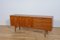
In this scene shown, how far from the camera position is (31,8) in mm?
4238

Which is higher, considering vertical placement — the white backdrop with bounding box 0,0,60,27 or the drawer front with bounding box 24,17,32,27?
the white backdrop with bounding box 0,0,60,27

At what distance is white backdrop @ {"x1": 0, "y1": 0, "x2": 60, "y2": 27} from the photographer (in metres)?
4.13

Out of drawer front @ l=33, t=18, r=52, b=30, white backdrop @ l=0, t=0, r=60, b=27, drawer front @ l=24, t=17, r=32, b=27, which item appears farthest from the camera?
white backdrop @ l=0, t=0, r=60, b=27

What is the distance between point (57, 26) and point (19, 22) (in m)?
1.56

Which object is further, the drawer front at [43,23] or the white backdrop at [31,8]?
the white backdrop at [31,8]

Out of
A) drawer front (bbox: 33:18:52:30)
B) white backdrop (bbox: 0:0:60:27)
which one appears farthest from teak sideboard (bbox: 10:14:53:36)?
white backdrop (bbox: 0:0:60:27)

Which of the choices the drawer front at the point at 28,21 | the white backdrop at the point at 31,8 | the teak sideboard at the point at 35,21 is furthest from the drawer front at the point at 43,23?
the white backdrop at the point at 31,8

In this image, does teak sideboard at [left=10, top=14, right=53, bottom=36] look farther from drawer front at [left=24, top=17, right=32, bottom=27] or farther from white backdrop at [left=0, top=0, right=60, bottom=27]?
white backdrop at [left=0, top=0, right=60, bottom=27]

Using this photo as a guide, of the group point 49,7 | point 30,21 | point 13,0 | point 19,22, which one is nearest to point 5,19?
point 13,0

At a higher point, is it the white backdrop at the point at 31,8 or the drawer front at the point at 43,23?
the white backdrop at the point at 31,8

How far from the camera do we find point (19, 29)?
3992 millimetres

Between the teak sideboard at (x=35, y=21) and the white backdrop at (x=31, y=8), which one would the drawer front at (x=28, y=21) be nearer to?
the teak sideboard at (x=35, y=21)

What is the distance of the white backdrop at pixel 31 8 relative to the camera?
13.6 feet

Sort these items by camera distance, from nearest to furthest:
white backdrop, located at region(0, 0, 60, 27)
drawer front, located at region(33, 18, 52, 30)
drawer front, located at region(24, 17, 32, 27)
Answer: drawer front, located at region(33, 18, 52, 30)
drawer front, located at region(24, 17, 32, 27)
white backdrop, located at region(0, 0, 60, 27)
